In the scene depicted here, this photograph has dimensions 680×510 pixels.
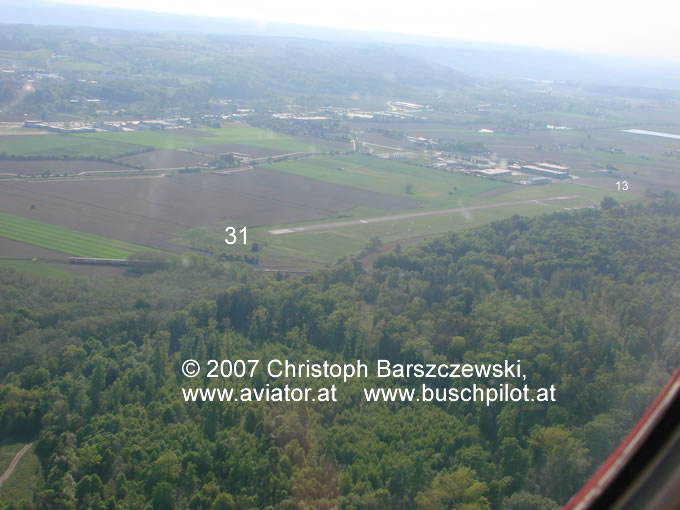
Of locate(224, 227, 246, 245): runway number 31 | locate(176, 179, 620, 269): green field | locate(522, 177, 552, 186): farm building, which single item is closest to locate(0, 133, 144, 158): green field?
locate(224, 227, 246, 245): runway number 31

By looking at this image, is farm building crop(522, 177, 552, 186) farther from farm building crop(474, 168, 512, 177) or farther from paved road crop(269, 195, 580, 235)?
paved road crop(269, 195, 580, 235)

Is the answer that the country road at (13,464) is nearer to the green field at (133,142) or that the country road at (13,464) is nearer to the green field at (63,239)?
the green field at (63,239)

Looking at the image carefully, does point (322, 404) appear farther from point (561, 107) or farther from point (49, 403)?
point (561, 107)

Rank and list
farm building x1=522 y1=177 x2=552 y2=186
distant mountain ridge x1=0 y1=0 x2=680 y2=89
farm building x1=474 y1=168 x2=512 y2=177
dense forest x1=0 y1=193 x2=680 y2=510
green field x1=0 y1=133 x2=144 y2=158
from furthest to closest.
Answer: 1. distant mountain ridge x1=0 y1=0 x2=680 y2=89
2. farm building x1=474 y1=168 x2=512 y2=177
3. farm building x1=522 y1=177 x2=552 y2=186
4. green field x1=0 y1=133 x2=144 y2=158
5. dense forest x1=0 y1=193 x2=680 y2=510

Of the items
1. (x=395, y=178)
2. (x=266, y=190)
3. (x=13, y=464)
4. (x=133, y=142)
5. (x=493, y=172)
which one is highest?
(x=493, y=172)

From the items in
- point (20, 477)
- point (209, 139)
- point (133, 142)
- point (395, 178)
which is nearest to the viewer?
point (20, 477)

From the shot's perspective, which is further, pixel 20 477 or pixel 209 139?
pixel 209 139

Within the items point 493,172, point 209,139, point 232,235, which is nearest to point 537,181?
point 493,172

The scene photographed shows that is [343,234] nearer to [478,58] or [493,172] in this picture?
[493,172]
